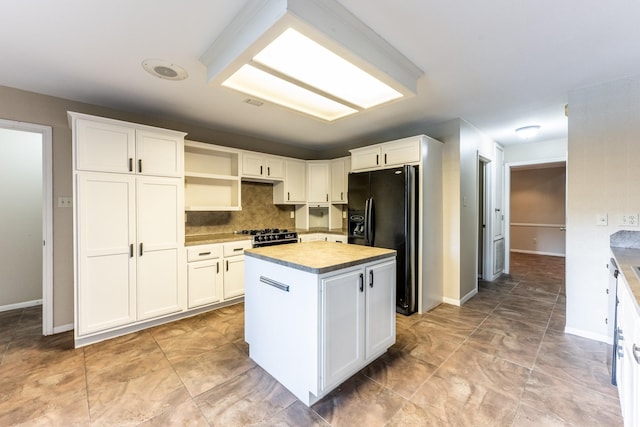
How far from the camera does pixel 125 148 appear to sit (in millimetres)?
2748

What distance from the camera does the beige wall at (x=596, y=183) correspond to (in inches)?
96.0

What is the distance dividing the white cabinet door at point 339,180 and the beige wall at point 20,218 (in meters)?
4.12

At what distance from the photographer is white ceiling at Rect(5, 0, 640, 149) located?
162cm

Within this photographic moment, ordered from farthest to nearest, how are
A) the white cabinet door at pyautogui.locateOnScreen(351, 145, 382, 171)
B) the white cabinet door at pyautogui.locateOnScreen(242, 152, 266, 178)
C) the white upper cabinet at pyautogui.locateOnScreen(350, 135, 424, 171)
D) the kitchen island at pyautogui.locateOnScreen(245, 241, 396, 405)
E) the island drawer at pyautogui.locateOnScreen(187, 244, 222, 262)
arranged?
the white cabinet door at pyautogui.locateOnScreen(242, 152, 266, 178)
the white cabinet door at pyautogui.locateOnScreen(351, 145, 382, 171)
the white upper cabinet at pyautogui.locateOnScreen(350, 135, 424, 171)
the island drawer at pyautogui.locateOnScreen(187, 244, 222, 262)
the kitchen island at pyautogui.locateOnScreen(245, 241, 396, 405)

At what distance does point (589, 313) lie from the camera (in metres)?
2.66

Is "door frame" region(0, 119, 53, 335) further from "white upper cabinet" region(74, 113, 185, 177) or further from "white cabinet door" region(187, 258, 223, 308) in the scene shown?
"white cabinet door" region(187, 258, 223, 308)

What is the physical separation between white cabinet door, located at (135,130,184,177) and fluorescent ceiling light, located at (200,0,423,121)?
1247 millimetres

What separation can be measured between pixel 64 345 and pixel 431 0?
4.05m

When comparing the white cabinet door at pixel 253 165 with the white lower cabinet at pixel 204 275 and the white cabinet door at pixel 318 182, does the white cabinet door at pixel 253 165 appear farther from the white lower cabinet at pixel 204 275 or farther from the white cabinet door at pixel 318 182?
the white lower cabinet at pixel 204 275

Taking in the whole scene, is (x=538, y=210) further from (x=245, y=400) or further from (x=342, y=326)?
(x=245, y=400)

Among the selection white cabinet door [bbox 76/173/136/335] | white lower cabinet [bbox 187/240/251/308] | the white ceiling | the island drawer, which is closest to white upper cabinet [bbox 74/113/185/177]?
white cabinet door [bbox 76/173/136/335]

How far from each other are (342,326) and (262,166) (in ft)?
9.88

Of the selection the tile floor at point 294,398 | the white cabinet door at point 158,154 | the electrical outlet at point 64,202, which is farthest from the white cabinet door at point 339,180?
the electrical outlet at point 64,202

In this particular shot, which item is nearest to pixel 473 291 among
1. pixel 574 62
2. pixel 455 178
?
pixel 455 178
